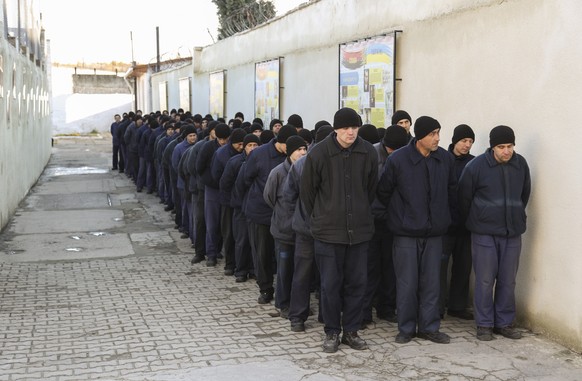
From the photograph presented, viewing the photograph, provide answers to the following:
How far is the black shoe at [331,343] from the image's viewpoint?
621 centimetres

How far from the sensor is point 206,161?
9.66 metres

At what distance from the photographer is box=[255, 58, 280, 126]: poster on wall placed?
48.5 ft

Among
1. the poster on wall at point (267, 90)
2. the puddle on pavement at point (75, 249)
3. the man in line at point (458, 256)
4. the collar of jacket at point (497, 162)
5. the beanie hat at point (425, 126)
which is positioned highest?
the poster on wall at point (267, 90)

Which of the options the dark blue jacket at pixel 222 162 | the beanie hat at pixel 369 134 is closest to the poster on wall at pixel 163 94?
the dark blue jacket at pixel 222 162

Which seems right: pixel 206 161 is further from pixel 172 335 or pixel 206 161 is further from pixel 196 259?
pixel 172 335

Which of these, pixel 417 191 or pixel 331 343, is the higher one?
pixel 417 191

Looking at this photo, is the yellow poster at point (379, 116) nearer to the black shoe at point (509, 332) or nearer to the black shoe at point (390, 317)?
the black shoe at point (390, 317)

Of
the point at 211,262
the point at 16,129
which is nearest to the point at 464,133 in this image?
the point at 211,262

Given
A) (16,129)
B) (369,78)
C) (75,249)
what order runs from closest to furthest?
1. (369,78)
2. (75,249)
3. (16,129)

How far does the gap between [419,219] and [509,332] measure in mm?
1298

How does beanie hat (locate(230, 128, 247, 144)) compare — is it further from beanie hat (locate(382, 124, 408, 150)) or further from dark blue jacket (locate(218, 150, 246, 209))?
beanie hat (locate(382, 124, 408, 150))

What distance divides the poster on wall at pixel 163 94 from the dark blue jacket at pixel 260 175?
908 inches

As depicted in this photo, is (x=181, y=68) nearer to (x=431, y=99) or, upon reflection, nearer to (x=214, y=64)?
(x=214, y=64)

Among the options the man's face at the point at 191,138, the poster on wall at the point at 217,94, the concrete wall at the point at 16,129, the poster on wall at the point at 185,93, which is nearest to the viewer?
the man's face at the point at 191,138
